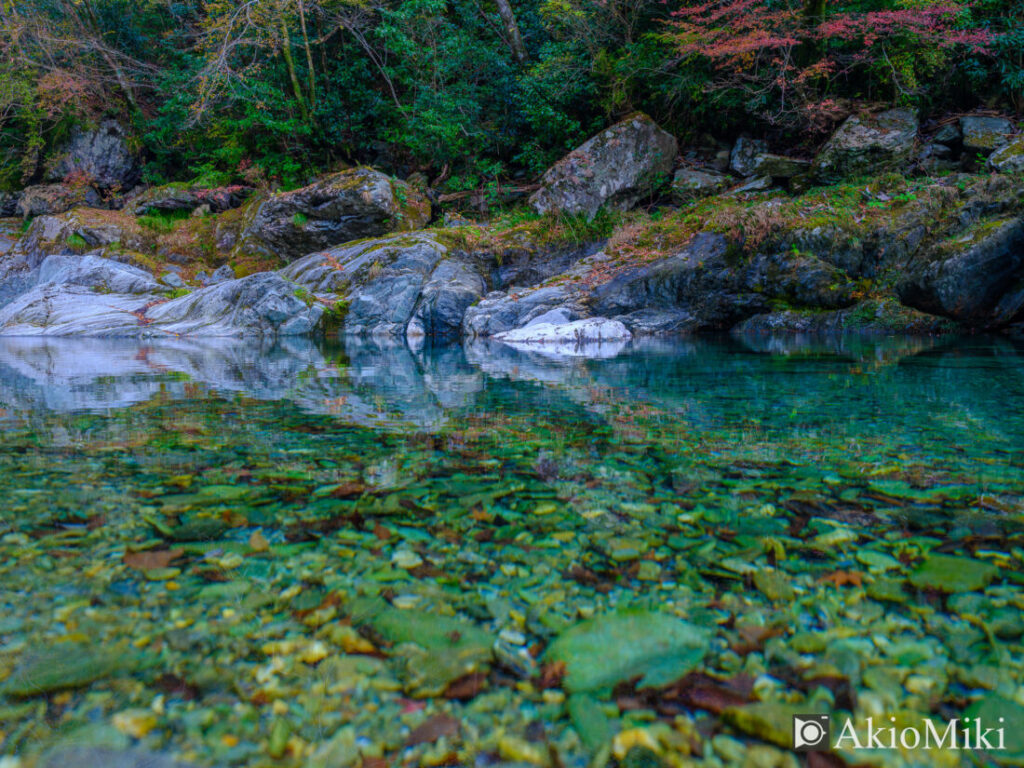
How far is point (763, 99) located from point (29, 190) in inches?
963

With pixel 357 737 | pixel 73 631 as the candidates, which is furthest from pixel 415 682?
pixel 73 631

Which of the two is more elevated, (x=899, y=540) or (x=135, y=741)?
(x=135, y=741)

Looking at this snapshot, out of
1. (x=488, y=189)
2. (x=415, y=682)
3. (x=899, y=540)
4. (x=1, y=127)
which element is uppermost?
(x=1, y=127)

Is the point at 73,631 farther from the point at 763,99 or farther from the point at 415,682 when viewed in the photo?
the point at 763,99

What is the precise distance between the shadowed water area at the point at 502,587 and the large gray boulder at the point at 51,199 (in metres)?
21.7

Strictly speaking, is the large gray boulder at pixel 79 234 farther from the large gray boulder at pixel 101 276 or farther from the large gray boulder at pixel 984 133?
the large gray boulder at pixel 984 133

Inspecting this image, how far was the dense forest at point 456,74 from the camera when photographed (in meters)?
12.1

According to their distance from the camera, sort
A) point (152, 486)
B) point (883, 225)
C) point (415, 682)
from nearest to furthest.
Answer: point (415, 682), point (152, 486), point (883, 225)

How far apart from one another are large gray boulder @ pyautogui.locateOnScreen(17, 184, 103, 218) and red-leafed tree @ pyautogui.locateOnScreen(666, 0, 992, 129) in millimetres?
20629

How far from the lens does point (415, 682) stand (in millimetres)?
1170

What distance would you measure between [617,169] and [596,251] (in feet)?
8.71

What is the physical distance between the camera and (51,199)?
1945 centimetres

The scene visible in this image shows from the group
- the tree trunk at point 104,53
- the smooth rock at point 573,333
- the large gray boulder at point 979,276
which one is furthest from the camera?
the tree trunk at point 104,53

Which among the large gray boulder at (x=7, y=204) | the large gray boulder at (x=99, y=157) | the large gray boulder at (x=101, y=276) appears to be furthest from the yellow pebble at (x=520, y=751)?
the large gray boulder at (x=7, y=204)
